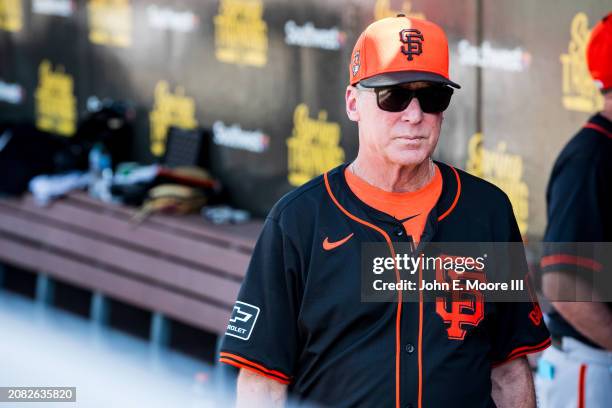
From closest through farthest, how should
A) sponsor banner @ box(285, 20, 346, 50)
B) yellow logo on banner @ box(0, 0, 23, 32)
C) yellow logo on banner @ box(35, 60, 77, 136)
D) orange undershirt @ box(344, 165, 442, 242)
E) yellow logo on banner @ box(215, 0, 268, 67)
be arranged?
orange undershirt @ box(344, 165, 442, 242), sponsor banner @ box(285, 20, 346, 50), yellow logo on banner @ box(215, 0, 268, 67), yellow logo on banner @ box(35, 60, 77, 136), yellow logo on banner @ box(0, 0, 23, 32)

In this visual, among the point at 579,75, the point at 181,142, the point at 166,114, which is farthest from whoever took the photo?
the point at 166,114

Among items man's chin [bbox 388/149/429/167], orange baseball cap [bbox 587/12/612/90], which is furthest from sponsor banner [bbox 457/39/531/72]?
man's chin [bbox 388/149/429/167]

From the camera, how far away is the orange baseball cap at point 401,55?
284cm

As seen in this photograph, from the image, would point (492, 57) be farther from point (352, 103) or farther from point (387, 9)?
point (352, 103)

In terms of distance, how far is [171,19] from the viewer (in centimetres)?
779

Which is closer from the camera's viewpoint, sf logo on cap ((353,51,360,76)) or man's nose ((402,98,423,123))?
man's nose ((402,98,423,123))

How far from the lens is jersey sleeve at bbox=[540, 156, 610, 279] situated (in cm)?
371

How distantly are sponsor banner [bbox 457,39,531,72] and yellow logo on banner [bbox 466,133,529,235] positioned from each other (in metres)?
0.35

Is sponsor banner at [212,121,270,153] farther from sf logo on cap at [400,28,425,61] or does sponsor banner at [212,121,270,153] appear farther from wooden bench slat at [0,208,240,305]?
sf logo on cap at [400,28,425,61]

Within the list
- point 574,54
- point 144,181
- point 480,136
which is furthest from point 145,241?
point 574,54

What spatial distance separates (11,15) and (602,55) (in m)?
6.48

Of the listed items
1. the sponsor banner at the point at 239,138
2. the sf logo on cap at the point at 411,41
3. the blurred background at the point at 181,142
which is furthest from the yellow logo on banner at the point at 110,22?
the sf logo on cap at the point at 411,41

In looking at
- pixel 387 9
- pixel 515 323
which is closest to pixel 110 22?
pixel 387 9

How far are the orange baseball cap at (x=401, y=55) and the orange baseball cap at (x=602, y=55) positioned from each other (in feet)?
3.50
